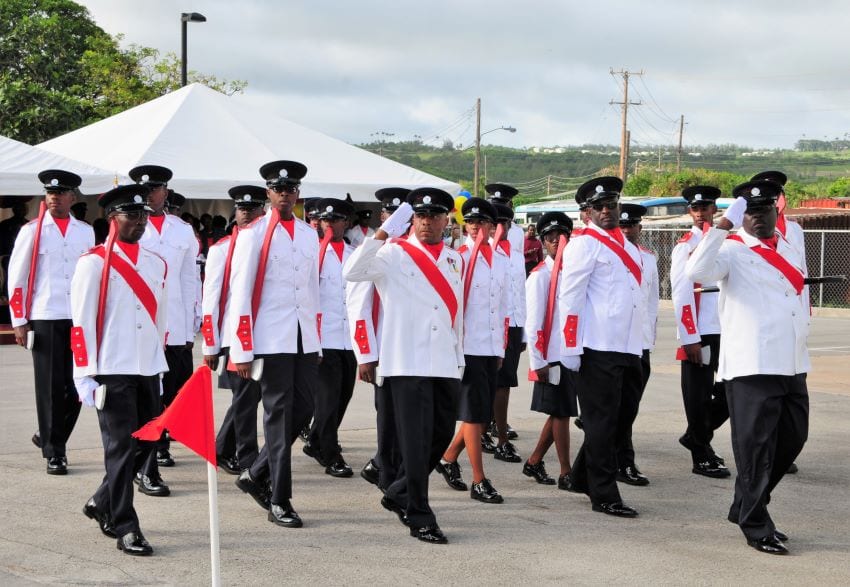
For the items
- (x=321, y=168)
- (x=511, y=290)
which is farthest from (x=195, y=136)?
(x=511, y=290)

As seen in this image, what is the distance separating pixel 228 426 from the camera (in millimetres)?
9062

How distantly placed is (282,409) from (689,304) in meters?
3.31

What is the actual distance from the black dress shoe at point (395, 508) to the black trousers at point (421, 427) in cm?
8

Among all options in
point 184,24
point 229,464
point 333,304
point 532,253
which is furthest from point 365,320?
point 184,24

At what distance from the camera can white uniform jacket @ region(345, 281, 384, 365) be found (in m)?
7.54

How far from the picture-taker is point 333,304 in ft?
31.1

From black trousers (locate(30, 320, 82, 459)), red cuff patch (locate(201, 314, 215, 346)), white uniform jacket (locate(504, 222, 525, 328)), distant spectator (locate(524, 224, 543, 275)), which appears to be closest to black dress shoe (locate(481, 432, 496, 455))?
white uniform jacket (locate(504, 222, 525, 328))

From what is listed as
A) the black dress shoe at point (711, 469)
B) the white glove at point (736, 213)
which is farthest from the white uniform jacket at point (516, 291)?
the white glove at point (736, 213)

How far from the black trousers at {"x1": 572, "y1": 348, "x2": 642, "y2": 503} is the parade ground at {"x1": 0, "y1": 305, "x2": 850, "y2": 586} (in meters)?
0.23

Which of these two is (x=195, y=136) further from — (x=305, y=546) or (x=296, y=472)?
(x=305, y=546)

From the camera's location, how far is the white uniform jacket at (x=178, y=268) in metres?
9.20

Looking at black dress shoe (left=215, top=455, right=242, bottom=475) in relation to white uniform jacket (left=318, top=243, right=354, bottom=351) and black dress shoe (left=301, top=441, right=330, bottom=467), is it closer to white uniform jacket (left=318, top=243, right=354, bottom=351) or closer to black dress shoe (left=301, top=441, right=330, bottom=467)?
black dress shoe (left=301, top=441, right=330, bottom=467)

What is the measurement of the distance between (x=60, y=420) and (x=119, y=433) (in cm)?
250

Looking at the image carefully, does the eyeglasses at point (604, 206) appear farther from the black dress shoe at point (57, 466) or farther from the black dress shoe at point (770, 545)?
the black dress shoe at point (57, 466)
